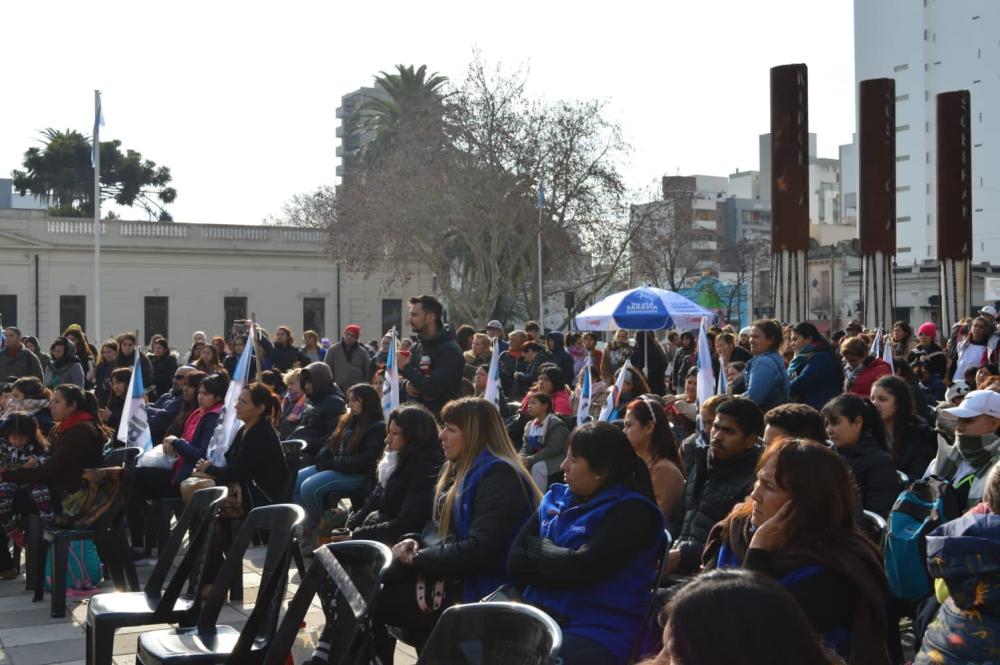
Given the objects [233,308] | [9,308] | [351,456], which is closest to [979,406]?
[351,456]

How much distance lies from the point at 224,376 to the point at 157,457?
2.85 ft

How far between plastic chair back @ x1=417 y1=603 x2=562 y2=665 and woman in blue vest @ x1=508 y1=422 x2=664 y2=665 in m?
0.99

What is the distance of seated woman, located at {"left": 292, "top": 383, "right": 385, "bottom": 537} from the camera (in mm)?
8570

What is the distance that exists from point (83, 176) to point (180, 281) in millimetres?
25013

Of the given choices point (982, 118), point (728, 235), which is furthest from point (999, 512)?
point (728, 235)

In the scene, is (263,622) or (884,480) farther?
(884,480)

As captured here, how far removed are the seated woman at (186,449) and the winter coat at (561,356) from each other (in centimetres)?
709

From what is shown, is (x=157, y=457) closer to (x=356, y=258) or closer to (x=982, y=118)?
(x=356, y=258)

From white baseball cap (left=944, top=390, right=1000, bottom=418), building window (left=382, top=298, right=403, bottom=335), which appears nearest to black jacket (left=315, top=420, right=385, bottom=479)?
white baseball cap (left=944, top=390, right=1000, bottom=418)

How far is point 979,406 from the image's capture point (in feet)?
18.1

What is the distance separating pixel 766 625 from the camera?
1.97m

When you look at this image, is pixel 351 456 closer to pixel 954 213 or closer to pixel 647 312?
pixel 647 312

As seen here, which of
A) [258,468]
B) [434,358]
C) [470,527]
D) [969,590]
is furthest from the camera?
[434,358]

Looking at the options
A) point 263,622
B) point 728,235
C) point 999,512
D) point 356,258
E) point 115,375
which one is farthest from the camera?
point 728,235
